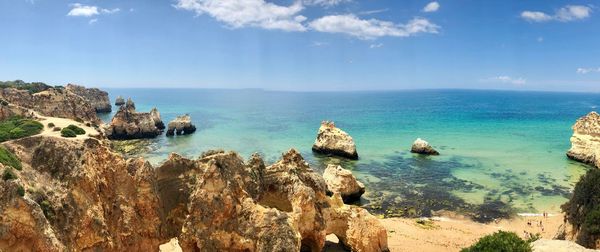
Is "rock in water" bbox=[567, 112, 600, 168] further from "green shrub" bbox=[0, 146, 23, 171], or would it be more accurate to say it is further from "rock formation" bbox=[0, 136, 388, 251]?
"green shrub" bbox=[0, 146, 23, 171]

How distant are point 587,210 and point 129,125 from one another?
228 feet

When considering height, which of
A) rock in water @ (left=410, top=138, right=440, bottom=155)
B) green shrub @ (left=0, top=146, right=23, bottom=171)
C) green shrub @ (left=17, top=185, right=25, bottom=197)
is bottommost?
rock in water @ (left=410, top=138, right=440, bottom=155)

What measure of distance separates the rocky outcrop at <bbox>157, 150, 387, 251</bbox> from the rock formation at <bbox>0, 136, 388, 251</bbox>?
0.04 metres

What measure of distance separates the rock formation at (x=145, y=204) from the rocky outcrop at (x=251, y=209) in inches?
1.5

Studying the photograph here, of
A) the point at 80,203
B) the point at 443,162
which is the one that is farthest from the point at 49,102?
the point at 80,203

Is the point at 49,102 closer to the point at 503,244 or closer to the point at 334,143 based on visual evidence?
the point at 334,143

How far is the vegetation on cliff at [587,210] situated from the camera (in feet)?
70.9

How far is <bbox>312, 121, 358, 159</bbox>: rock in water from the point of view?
2349 inches

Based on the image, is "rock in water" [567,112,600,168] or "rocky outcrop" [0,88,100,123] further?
"rocky outcrop" [0,88,100,123]

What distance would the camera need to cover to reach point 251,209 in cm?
1628

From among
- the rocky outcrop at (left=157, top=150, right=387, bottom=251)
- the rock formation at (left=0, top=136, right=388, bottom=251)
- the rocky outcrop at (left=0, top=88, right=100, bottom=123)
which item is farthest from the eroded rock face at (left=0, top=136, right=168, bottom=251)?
the rocky outcrop at (left=0, top=88, right=100, bottom=123)

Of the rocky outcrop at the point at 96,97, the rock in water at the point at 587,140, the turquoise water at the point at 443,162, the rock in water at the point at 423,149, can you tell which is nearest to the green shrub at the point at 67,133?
the turquoise water at the point at 443,162

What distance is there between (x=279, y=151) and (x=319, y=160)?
405 inches

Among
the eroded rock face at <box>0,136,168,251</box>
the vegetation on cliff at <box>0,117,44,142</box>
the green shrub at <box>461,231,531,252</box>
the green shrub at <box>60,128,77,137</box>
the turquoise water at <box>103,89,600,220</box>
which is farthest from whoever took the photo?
the turquoise water at <box>103,89,600,220</box>
